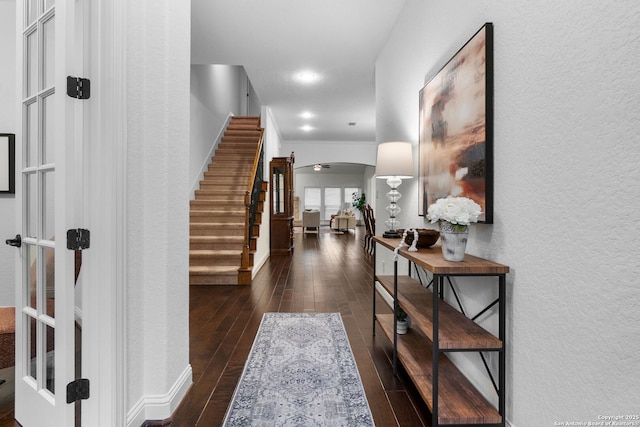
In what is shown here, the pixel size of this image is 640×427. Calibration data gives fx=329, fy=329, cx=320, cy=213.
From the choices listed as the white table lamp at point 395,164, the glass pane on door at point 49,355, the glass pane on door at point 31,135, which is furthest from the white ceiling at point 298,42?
the glass pane on door at point 49,355

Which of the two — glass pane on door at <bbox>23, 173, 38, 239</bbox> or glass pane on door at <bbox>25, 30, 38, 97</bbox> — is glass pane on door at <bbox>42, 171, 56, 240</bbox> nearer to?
glass pane on door at <bbox>23, 173, 38, 239</bbox>

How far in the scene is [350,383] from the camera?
197cm

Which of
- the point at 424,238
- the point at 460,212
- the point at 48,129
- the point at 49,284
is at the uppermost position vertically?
the point at 48,129

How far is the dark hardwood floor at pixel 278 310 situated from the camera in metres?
1.72

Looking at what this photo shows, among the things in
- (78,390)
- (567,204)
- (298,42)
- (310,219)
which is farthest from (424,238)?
(310,219)

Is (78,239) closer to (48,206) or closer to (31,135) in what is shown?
(48,206)

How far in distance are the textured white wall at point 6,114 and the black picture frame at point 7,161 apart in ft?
0.22

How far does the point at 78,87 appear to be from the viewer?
1.32 meters

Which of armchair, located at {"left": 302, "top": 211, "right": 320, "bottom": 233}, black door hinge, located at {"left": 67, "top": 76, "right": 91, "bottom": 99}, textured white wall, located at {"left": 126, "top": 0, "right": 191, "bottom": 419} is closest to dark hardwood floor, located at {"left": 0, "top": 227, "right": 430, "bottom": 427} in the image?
textured white wall, located at {"left": 126, "top": 0, "right": 191, "bottom": 419}

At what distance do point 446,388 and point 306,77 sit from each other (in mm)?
4479

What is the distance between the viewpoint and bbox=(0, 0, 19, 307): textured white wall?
2818 millimetres

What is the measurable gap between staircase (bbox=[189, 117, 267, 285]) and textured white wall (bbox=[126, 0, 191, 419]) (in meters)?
2.79

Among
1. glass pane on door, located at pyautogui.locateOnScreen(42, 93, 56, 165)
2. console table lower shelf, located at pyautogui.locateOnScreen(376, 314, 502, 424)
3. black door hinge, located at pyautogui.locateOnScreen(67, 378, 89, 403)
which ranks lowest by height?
console table lower shelf, located at pyautogui.locateOnScreen(376, 314, 502, 424)

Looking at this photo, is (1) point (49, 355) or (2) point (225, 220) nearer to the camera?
(1) point (49, 355)
